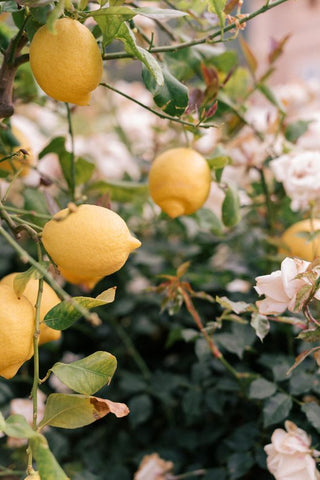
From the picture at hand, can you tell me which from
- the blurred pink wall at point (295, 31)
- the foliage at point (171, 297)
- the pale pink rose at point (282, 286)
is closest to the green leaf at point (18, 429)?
the foliage at point (171, 297)

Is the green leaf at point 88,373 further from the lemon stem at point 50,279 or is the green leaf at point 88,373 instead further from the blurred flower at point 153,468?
the blurred flower at point 153,468

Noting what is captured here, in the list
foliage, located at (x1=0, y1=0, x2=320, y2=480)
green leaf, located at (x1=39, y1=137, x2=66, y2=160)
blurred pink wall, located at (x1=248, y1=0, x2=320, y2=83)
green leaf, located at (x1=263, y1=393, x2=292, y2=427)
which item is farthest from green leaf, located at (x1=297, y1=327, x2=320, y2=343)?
blurred pink wall, located at (x1=248, y1=0, x2=320, y2=83)

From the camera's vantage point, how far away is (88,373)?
34cm

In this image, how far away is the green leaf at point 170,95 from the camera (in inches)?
15.8

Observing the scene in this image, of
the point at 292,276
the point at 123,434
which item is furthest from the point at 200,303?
the point at 292,276

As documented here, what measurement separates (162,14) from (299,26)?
2.30 metres

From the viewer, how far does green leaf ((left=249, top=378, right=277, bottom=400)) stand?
0.46 meters

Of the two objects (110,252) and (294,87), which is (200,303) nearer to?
(110,252)

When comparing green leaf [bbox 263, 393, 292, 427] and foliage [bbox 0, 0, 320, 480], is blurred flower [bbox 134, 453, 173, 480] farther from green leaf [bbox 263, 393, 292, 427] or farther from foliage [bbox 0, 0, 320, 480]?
green leaf [bbox 263, 393, 292, 427]

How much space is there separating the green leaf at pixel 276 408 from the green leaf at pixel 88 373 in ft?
0.57

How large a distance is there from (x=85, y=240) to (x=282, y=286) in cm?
15

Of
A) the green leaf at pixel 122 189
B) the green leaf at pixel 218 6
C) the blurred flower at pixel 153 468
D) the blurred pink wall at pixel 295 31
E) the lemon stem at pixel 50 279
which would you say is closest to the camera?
the lemon stem at pixel 50 279

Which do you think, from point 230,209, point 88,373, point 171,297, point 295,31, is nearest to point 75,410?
point 88,373

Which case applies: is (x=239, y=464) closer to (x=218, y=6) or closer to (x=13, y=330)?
(x=13, y=330)
